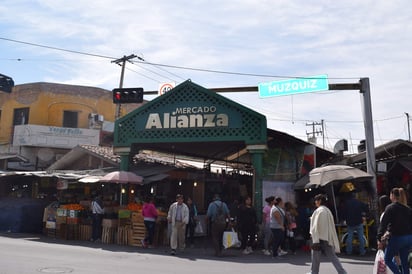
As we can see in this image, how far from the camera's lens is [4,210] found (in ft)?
61.4

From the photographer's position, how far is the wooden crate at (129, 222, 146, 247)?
14.5 meters

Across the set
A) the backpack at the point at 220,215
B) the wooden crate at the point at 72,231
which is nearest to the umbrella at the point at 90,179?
the wooden crate at the point at 72,231

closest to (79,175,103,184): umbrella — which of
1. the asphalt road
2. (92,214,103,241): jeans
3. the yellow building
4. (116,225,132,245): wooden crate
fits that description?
(92,214,103,241): jeans

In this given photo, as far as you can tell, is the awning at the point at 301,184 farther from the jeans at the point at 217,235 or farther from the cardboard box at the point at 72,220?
the cardboard box at the point at 72,220

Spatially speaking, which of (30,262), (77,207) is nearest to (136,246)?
(77,207)

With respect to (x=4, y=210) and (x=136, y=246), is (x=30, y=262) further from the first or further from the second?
(x=4, y=210)

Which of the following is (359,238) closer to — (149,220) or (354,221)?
(354,221)

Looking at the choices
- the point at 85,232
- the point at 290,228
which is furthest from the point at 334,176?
the point at 85,232

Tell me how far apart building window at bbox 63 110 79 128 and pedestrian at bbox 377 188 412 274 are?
27.6 m

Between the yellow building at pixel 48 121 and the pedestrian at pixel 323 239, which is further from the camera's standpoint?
the yellow building at pixel 48 121

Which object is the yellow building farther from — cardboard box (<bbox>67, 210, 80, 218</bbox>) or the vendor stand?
the vendor stand

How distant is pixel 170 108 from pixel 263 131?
3.71m

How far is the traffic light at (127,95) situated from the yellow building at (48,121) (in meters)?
12.8

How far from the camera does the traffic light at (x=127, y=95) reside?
56.3 feet
